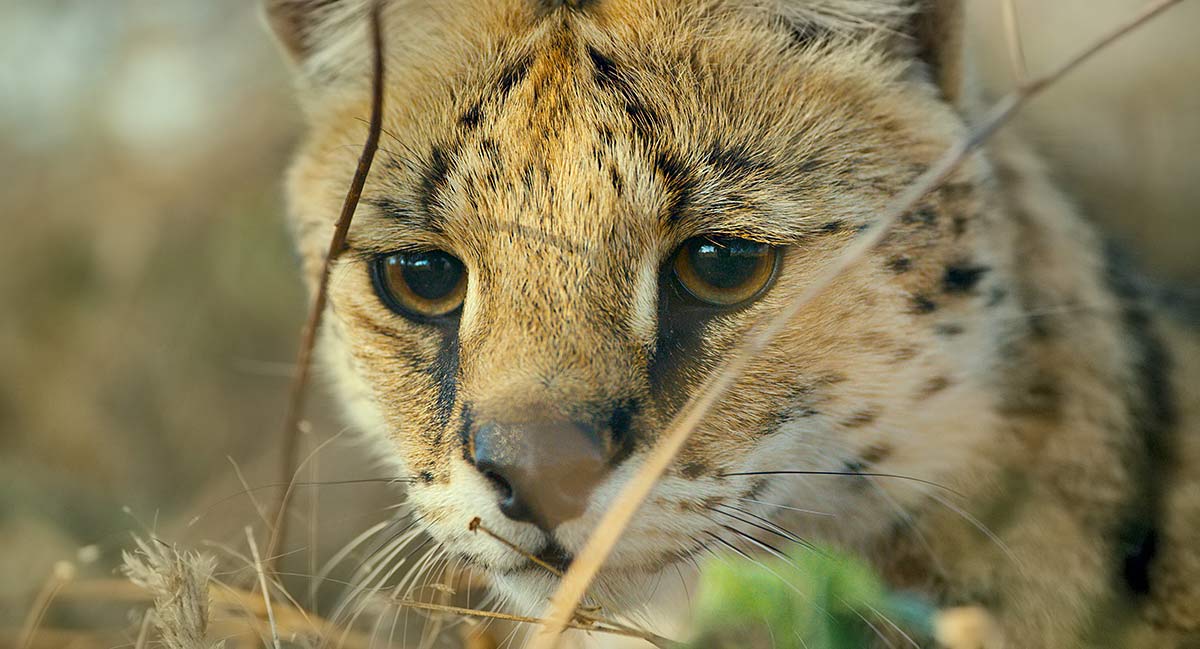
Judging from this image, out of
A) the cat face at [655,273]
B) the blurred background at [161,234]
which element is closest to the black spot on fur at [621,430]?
the cat face at [655,273]

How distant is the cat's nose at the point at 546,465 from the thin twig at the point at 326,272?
0.55m

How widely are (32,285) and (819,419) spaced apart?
144 inches

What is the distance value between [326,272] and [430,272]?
0.71ft

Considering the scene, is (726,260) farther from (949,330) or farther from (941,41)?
(941,41)

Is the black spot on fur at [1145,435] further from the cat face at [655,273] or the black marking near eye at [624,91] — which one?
the black marking near eye at [624,91]

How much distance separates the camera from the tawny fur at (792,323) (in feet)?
6.31

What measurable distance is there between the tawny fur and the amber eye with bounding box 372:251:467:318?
0.12ft

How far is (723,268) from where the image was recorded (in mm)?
2051

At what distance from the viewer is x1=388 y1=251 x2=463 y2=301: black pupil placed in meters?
2.17

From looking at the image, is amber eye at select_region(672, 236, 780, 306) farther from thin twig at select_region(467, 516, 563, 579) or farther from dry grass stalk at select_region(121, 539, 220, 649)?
dry grass stalk at select_region(121, 539, 220, 649)

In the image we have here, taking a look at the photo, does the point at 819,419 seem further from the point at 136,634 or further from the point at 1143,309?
the point at 136,634

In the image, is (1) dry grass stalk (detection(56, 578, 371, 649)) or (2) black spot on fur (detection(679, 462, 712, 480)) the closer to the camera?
(2) black spot on fur (detection(679, 462, 712, 480))

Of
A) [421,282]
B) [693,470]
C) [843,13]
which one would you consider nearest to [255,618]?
[421,282]

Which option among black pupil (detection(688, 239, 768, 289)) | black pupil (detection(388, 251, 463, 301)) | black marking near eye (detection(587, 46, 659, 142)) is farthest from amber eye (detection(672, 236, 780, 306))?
black pupil (detection(388, 251, 463, 301))
